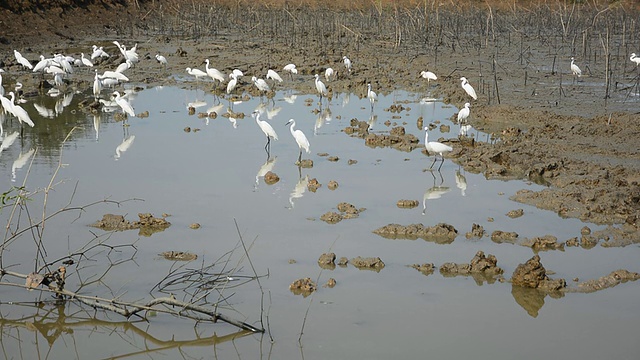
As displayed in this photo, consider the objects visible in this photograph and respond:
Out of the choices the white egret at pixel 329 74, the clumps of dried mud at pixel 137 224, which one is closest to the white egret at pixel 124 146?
the clumps of dried mud at pixel 137 224

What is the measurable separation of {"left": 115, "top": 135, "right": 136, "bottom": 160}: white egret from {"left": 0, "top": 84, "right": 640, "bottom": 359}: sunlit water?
3 cm

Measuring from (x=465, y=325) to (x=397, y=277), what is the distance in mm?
1101

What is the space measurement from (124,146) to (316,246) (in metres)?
6.01

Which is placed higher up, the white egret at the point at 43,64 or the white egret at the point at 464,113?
the white egret at the point at 464,113

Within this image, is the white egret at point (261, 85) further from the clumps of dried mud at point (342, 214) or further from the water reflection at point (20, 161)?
the clumps of dried mud at point (342, 214)

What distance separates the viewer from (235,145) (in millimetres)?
13414

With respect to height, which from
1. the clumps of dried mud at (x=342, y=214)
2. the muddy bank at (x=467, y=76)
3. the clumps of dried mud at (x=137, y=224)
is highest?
the clumps of dried mud at (x=137, y=224)

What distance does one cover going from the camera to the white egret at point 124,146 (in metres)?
12.8

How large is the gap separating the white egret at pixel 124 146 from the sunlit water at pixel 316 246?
33 millimetres

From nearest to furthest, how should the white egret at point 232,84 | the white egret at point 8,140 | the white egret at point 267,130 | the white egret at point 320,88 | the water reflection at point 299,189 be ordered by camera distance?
the water reflection at point 299,189, the white egret at point 267,130, the white egret at point 8,140, the white egret at point 320,88, the white egret at point 232,84

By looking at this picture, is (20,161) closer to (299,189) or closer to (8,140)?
(8,140)

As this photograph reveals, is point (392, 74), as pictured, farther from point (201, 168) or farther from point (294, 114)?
point (201, 168)

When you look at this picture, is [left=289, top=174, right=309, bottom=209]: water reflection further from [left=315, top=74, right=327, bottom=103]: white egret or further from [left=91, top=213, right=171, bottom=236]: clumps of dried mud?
[left=315, top=74, right=327, bottom=103]: white egret

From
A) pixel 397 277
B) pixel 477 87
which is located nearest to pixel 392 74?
pixel 477 87
